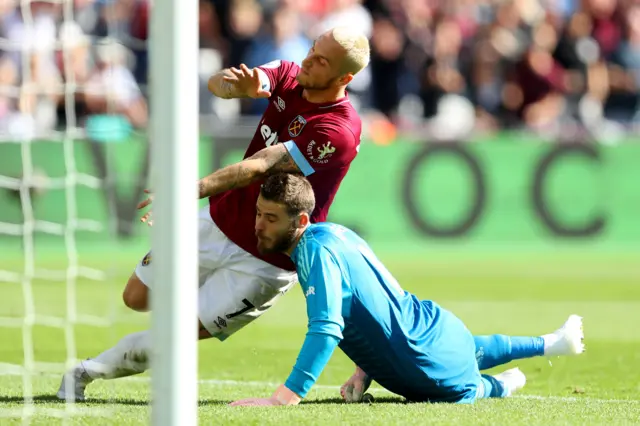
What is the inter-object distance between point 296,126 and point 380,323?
1.27 m

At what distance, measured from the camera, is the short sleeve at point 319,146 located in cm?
654

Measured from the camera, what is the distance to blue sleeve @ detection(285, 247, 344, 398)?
5891 mm

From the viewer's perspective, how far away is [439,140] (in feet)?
54.0

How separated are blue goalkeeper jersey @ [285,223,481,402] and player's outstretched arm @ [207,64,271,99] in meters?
0.90

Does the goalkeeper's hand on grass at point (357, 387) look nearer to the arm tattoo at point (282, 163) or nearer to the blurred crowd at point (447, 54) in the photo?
the arm tattoo at point (282, 163)

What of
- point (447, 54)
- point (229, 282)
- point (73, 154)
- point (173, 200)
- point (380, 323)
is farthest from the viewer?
point (447, 54)

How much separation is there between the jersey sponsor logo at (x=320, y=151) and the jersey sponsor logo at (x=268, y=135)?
15.6 inches

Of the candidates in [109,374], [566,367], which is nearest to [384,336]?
[109,374]

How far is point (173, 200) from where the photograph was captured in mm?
4340

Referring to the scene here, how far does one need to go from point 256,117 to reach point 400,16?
122 inches

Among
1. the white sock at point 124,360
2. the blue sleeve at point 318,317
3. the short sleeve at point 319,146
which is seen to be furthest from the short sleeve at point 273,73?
the white sock at point 124,360

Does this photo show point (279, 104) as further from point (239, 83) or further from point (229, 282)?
point (229, 282)

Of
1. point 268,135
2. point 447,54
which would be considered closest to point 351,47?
point 268,135

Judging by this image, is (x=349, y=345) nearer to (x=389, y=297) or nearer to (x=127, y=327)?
(x=389, y=297)
